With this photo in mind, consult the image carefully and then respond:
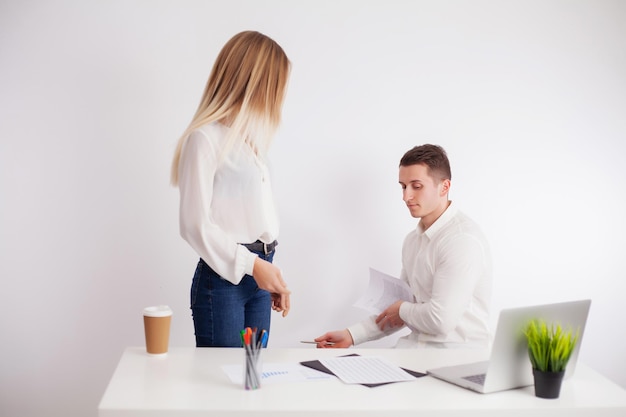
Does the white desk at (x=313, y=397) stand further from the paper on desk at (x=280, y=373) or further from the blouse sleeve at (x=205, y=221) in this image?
the blouse sleeve at (x=205, y=221)

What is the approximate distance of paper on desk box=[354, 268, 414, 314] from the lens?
8.10 ft

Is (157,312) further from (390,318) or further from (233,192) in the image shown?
(390,318)

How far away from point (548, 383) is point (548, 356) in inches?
2.5

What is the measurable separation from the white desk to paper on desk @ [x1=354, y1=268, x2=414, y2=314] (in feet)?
2.39

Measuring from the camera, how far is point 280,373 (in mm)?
1662

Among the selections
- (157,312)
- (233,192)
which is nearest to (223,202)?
Result: (233,192)

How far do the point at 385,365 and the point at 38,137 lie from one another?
184cm

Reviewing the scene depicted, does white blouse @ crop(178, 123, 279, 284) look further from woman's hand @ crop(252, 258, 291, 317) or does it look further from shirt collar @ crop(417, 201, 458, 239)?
shirt collar @ crop(417, 201, 458, 239)

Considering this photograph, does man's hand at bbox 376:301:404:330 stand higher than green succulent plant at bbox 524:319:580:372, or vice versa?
green succulent plant at bbox 524:319:580:372

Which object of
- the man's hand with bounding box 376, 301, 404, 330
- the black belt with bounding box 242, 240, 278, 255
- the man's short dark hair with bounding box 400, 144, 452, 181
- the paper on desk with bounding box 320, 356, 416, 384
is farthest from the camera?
the man's short dark hair with bounding box 400, 144, 452, 181

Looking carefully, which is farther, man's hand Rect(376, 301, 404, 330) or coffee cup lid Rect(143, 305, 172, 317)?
man's hand Rect(376, 301, 404, 330)

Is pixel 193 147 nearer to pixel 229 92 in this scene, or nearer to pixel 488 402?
pixel 229 92

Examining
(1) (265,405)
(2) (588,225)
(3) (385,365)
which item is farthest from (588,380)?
(2) (588,225)

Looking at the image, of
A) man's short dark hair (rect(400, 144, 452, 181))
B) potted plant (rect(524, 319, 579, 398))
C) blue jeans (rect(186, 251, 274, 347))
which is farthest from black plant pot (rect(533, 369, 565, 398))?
man's short dark hair (rect(400, 144, 452, 181))
